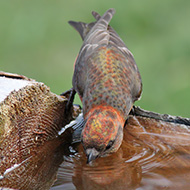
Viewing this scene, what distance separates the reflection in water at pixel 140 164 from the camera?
304 cm

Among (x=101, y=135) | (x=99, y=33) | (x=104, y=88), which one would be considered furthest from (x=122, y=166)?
(x=99, y=33)

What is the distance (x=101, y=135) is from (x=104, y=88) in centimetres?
80

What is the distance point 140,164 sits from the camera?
337cm

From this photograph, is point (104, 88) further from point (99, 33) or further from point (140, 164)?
point (99, 33)

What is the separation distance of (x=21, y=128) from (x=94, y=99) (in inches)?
34.5

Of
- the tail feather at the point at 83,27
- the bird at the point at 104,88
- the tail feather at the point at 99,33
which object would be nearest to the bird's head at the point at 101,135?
the bird at the point at 104,88

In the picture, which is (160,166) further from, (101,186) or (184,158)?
(101,186)

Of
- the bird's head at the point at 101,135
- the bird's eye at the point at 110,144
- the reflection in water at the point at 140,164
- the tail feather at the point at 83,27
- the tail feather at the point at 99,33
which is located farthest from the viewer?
the tail feather at the point at 83,27

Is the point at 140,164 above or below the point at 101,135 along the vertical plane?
below

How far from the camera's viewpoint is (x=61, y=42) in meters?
8.30

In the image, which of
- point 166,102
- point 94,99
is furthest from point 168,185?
point 166,102

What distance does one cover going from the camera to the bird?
3436mm

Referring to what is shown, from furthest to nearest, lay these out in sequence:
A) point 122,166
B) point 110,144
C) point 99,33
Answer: point 99,33
point 110,144
point 122,166

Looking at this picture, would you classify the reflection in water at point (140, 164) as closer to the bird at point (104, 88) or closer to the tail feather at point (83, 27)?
the bird at point (104, 88)
